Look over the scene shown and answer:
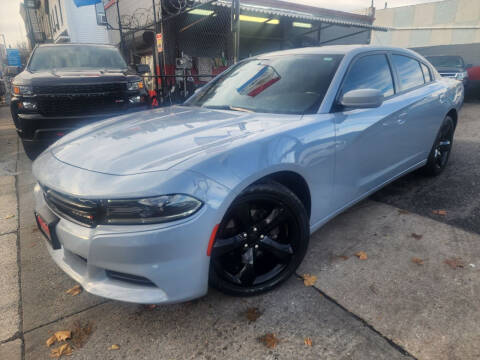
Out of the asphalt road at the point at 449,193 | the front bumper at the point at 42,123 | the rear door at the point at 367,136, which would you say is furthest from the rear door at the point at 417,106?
the front bumper at the point at 42,123

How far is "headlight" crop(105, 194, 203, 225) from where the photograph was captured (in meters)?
1.54

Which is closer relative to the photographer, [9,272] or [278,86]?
[9,272]

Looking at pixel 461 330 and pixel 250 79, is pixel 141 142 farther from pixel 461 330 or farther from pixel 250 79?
pixel 461 330

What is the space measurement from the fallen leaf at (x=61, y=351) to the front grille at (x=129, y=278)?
0.49m

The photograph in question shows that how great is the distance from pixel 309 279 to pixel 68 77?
172 inches

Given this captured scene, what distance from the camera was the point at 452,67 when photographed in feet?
36.3

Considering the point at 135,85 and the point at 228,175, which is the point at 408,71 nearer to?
the point at 228,175

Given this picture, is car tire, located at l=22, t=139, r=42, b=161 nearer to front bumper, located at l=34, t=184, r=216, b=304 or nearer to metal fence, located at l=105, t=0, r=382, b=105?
front bumper, located at l=34, t=184, r=216, b=304

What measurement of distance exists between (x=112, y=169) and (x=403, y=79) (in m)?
2.87

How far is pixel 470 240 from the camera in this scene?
8.77 feet

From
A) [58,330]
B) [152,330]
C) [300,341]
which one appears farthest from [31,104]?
[300,341]

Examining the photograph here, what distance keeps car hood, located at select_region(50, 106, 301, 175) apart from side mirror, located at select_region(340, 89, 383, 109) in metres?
0.41

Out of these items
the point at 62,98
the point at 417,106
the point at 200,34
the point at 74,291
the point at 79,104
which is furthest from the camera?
the point at 200,34

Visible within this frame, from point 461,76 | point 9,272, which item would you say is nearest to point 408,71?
point 9,272
